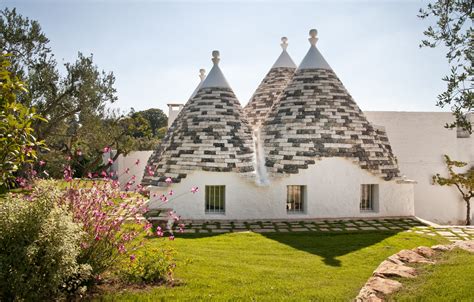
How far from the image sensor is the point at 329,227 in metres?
10.5

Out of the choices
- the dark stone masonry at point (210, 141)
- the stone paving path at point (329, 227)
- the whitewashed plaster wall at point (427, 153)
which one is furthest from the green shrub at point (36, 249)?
the whitewashed plaster wall at point (427, 153)

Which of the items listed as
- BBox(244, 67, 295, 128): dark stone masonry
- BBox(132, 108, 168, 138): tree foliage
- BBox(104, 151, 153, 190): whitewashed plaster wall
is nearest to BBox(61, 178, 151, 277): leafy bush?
BBox(244, 67, 295, 128): dark stone masonry

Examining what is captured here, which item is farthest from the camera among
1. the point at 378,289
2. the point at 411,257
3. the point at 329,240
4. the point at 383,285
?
the point at 329,240

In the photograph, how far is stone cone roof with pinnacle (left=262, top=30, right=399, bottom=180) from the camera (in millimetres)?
12125

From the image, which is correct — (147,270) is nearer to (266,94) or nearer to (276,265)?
(276,265)

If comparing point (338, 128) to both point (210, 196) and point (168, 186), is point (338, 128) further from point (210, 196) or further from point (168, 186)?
point (168, 186)

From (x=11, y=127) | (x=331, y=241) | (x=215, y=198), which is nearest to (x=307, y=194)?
(x=215, y=198)

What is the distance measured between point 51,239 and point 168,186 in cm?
727

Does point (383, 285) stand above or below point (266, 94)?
below

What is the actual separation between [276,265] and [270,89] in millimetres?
10371

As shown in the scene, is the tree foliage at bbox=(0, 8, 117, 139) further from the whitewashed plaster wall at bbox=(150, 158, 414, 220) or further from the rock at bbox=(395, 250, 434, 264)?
the rock at bbox=(395, 250, 434, 264)

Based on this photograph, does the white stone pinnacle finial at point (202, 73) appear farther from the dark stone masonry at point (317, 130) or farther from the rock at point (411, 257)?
the rock at point (411, 257)

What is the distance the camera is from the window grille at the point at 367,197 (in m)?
12.7

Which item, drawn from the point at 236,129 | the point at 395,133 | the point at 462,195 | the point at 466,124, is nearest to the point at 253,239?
the point at 236,129
